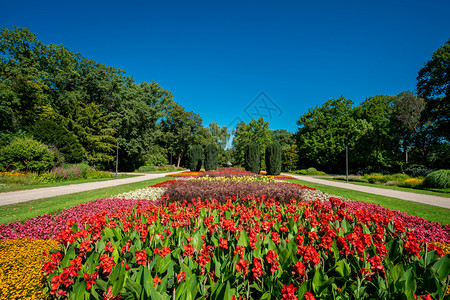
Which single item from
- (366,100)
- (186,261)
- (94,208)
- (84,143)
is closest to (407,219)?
(186,261)

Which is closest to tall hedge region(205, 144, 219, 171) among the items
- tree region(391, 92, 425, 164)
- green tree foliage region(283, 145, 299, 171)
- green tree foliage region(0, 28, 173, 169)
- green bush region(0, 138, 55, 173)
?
green tree foliage region(0, 28, 173, 169)

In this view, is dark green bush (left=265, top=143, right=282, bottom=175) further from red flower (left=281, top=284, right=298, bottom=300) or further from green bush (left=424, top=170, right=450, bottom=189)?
red flower (left=281, top=284, right=298, bottom=300)

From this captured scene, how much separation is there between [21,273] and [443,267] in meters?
3.73

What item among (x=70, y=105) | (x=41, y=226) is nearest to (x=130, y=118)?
(x=70, y=105)

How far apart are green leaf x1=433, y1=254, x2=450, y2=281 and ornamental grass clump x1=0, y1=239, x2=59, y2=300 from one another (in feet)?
10.3

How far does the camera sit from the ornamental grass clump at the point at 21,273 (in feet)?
5.36

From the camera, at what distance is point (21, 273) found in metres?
1.89

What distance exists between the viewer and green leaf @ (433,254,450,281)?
5.15 feet

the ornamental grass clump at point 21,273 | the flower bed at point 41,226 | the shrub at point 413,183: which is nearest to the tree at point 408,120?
the shrub at point 413,183

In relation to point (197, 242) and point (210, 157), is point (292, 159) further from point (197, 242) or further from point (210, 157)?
point (197, 242)

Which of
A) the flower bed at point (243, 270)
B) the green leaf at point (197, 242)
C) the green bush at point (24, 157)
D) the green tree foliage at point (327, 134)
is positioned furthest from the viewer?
the green tree foliage at point (327, 134)

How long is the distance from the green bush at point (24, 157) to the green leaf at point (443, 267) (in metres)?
18.9

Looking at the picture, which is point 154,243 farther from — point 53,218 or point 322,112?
point 322,112

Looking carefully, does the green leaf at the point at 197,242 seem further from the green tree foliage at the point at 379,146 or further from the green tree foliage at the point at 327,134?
the green tree foliage at the point at 327,134
